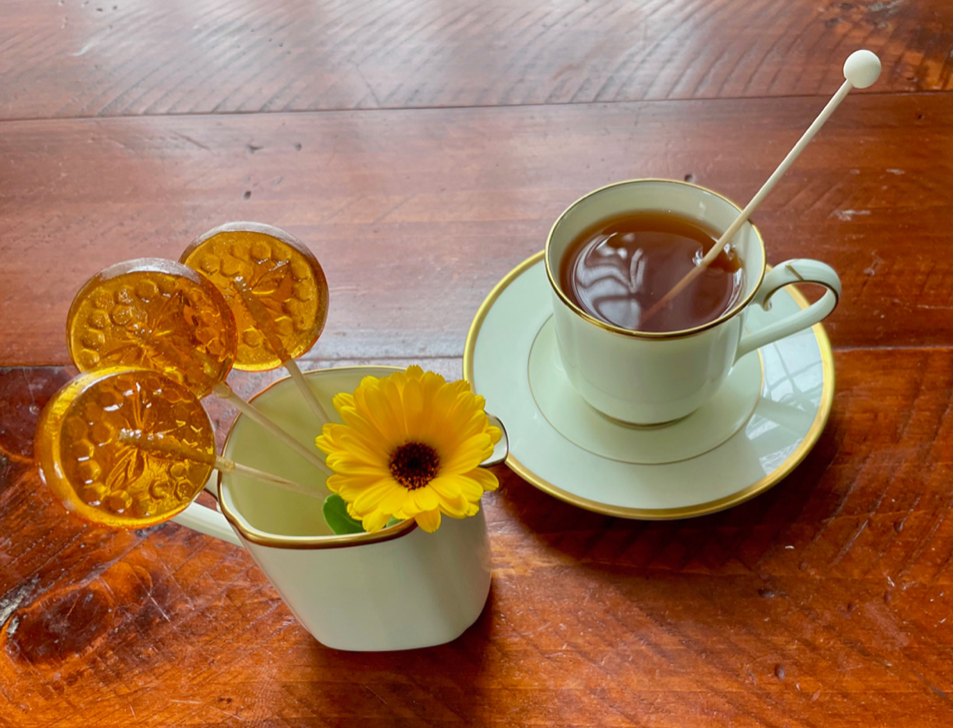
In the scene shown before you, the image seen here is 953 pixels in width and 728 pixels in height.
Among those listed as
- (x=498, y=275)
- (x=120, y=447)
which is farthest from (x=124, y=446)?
(x=498, y=275)

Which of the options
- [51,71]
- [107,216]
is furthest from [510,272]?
[51,71]

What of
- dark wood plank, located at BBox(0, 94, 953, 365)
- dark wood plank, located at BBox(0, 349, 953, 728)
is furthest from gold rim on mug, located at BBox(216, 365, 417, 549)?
dark wood plank, located at BBox(0, 94, 953, 365)

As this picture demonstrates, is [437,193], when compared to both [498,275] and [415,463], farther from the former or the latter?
[415,463]

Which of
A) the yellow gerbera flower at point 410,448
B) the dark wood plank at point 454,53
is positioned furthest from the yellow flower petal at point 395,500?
the dark wood plank at point 454,53

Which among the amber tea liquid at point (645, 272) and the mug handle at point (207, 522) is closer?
the mug handle at point (207, 522)

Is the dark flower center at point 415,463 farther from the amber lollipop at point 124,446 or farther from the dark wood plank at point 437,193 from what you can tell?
the dark wood plank at point 437,193

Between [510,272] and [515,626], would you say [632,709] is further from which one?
[510,272]

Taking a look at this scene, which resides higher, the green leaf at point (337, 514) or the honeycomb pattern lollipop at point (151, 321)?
the honeycomb pattern lollipop at point (151, 321)
